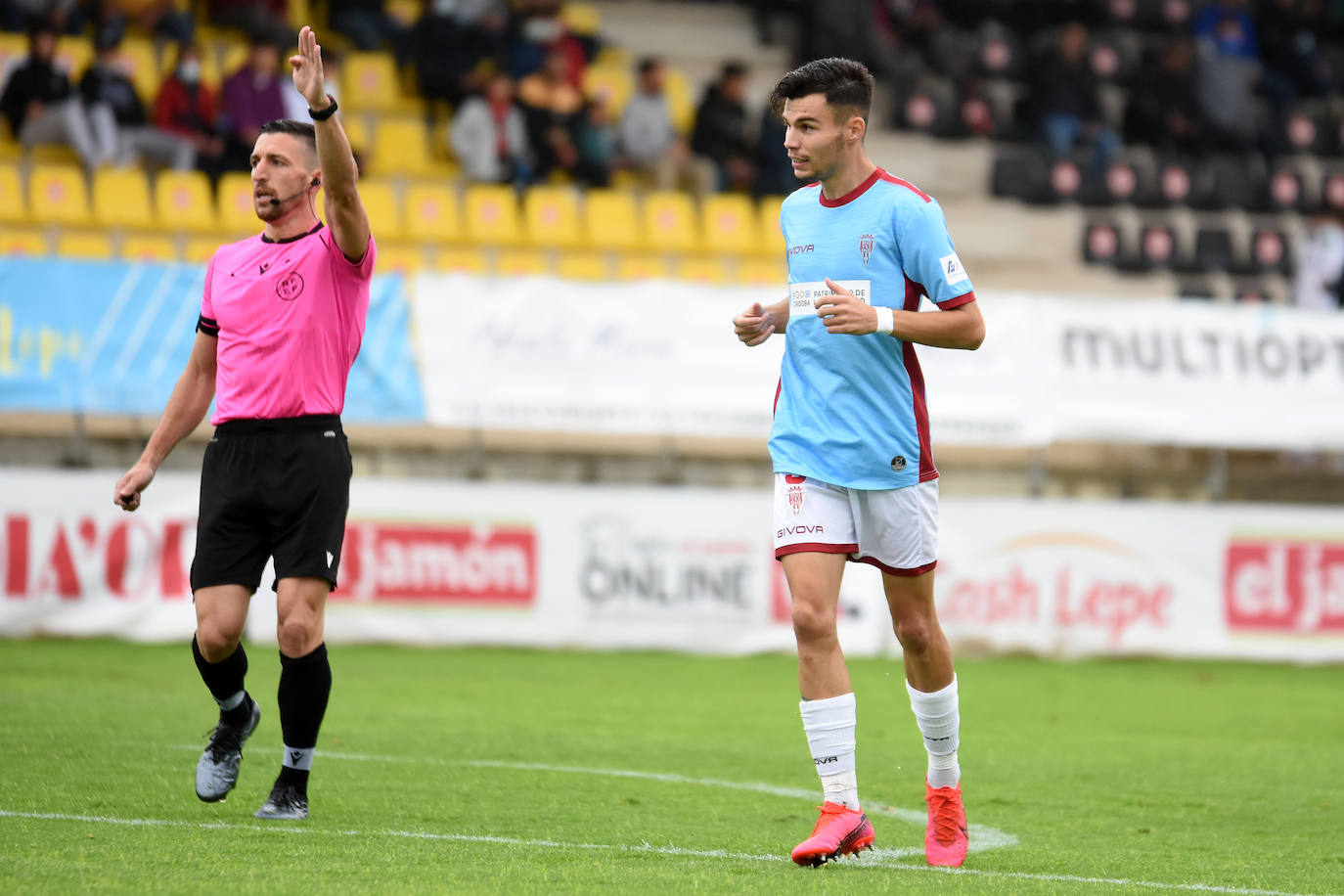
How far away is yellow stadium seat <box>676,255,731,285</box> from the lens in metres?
16.8

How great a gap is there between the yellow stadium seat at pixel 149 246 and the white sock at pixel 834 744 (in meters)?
11.0

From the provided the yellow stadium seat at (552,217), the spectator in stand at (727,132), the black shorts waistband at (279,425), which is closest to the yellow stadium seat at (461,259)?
the yellow stadium seat at (552,217)

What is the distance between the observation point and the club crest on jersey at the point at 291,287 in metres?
5.75

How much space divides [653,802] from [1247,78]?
58.8 feet

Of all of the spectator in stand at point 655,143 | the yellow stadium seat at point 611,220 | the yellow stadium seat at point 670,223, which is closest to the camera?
the yellow stadium seat at point 611,220

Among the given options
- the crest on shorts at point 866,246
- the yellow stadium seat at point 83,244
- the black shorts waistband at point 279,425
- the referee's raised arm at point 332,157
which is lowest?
the black shorts waistband at point 279,425

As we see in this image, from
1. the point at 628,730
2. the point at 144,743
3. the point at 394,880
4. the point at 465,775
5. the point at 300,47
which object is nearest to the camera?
the point at 394,880

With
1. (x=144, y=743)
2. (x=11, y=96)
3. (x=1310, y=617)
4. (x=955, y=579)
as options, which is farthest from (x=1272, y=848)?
(x=11, y=96)

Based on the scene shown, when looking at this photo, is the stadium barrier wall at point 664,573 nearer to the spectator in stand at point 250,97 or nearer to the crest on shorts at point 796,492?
the spectator in stand at point 250,97

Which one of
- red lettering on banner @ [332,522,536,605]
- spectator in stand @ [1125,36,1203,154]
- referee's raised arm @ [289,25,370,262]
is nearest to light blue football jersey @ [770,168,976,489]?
referee's raised arm @ [289,25,370,262]

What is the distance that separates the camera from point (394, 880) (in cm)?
466

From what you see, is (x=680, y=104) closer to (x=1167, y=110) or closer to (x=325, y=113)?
(x=1167, y=110)

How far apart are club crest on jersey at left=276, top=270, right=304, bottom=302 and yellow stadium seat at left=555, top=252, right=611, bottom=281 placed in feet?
34.1

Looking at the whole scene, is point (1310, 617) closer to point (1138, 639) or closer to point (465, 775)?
point (1138, 639)
